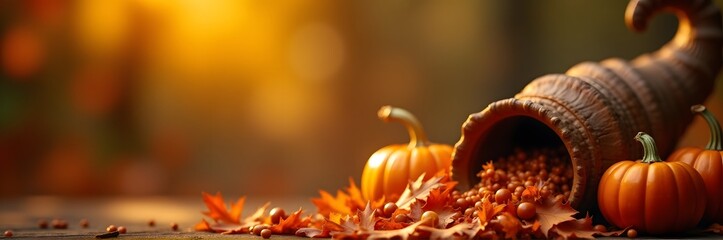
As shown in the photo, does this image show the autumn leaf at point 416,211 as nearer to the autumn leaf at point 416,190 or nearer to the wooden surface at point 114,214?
the autumn leaf at point 416,190

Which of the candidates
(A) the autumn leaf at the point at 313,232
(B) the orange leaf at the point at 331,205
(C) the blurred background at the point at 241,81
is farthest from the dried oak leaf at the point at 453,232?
(C) the blurred background at the point at 241,81

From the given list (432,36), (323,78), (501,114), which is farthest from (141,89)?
(501,114)

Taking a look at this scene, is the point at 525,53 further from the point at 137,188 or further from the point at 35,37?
the point at 35,37

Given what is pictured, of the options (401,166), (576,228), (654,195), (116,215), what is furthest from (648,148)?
(116,215)

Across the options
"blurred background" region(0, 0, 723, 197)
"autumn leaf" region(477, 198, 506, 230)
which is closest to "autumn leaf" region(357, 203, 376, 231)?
"autumn leaf" region(477, 198, 506, 230)

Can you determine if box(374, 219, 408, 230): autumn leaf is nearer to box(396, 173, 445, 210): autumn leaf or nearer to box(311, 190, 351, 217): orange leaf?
box(396, 173, 445, 210): autumn leaf

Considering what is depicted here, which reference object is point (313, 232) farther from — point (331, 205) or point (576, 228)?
point (576, 228)
